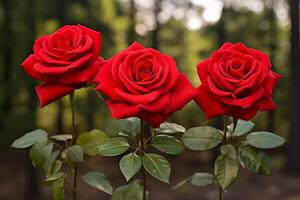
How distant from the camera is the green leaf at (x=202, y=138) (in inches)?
49.2

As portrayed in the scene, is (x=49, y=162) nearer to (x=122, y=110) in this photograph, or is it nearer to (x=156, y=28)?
(x=122, y=110)

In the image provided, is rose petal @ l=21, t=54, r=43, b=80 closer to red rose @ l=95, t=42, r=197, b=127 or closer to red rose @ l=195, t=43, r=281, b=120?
red rose @ l=95, t=42, r=197, b=127

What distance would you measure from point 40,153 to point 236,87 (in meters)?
0.56

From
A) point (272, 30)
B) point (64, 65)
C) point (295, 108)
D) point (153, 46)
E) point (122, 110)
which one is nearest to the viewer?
point (122, 110)

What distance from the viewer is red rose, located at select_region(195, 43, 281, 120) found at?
Answer: 1.11 meters

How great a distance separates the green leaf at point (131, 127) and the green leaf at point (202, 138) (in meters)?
0.14

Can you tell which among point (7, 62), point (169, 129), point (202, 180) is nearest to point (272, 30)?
point (7, 62)

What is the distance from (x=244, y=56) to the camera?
1205 mm

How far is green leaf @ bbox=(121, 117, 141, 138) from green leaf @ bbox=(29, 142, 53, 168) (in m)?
0.21

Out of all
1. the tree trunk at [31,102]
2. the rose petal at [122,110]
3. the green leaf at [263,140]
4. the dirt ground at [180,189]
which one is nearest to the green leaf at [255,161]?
the green leaf at [263,140]

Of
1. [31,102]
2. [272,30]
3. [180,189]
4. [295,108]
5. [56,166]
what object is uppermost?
[56,166]

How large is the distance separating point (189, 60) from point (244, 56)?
16047 millimetres

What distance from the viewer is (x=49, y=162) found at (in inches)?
53.7

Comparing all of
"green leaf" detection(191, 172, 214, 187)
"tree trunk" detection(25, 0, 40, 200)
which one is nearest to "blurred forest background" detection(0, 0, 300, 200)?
"tree trunk" detection(25, 0, 40, 200)
